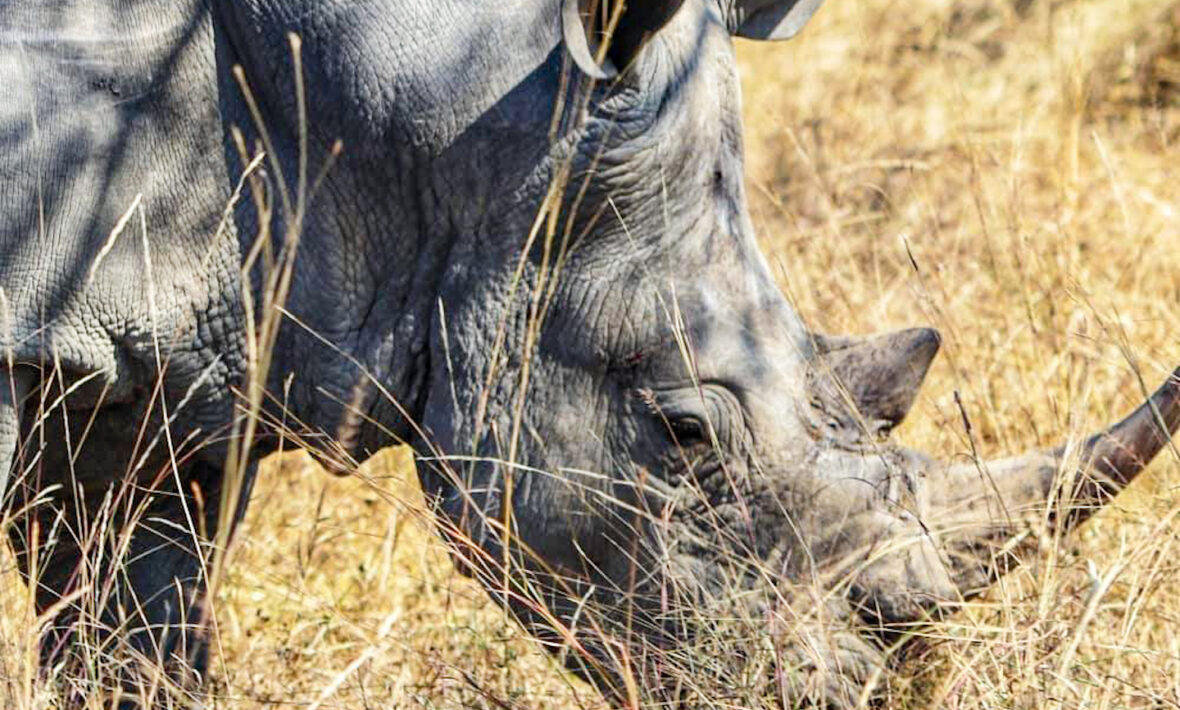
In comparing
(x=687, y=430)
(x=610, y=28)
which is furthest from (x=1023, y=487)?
(x=610, y=28)

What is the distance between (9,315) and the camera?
285 centimetres

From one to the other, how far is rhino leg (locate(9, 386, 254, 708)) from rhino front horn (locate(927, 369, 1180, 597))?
1.31 m

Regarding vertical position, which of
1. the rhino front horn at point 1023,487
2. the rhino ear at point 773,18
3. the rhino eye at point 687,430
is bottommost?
the rhino front horn at point 1023,487

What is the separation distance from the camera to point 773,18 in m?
3.68

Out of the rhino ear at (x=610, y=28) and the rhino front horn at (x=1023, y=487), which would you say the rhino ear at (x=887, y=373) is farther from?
the rhino ear at (x=610, y=28)

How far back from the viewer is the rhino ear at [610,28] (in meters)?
2.93

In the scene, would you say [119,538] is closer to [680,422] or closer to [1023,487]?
[680,422]

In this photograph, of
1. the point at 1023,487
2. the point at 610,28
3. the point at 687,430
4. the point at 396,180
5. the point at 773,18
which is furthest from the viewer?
the point at 773,18

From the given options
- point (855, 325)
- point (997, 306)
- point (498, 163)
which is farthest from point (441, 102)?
point (997, 306)

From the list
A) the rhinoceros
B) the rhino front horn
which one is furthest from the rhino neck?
the rhino front horn

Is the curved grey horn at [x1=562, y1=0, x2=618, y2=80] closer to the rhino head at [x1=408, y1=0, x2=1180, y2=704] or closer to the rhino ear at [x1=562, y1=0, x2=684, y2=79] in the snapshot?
the rhino ear at [x1=562, y1=0, x2=684, y2=79]

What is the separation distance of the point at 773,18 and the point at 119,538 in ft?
5.35

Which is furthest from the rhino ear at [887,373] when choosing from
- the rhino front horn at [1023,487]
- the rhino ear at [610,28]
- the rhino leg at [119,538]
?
the rhino leg at [119,538]

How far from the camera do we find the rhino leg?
119 inches
